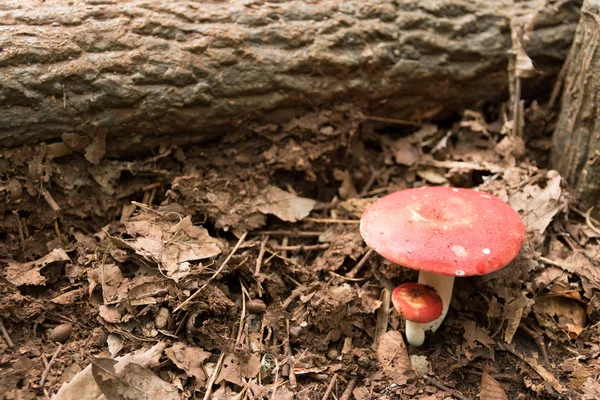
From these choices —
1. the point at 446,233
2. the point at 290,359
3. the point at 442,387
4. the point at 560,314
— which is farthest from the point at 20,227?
the point at 560,314

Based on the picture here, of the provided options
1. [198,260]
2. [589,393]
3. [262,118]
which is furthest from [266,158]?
[589,393]

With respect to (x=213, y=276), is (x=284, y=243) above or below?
below

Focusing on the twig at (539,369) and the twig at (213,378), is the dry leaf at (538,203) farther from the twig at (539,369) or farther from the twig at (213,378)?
the twig at (213,378)

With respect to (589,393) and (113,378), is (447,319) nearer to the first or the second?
(589,393)

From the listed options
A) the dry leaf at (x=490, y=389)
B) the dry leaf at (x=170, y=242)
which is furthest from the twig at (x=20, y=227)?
the dry leaf at (x=490, y=389)

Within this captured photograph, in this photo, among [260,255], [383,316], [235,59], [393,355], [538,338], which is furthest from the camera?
[235,59]

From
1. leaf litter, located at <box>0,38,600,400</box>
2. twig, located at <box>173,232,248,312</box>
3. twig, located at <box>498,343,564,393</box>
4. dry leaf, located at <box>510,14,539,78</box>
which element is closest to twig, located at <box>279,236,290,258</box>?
leaf litter, located at <box>0,38,600,400</box>

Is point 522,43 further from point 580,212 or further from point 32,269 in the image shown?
point 32,269
